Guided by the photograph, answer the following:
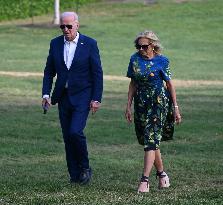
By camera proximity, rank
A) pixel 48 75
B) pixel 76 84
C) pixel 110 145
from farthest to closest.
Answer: pixel 110 145 → pixel 48 75 → pixel 76 84

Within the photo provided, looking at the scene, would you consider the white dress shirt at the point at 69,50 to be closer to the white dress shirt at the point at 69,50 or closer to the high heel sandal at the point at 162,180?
the white dress shirt at the point at 69,50

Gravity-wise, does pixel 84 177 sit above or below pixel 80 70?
below

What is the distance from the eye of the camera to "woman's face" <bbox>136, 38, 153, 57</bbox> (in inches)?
403

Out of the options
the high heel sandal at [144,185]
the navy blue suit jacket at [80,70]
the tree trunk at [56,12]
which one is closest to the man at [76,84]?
the navy blue suit jacket at [80,70]

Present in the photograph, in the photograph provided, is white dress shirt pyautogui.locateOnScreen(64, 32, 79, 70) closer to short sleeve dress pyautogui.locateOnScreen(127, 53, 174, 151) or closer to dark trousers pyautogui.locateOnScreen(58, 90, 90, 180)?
dark trousers pyautogui.locateOnScreen(58, 90, 90, 180)

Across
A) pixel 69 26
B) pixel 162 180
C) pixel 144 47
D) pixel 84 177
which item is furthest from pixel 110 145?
pixel 144 47

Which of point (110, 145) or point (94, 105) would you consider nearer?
point (94, 105)

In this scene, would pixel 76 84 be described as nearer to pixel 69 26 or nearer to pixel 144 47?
pixel 69 26

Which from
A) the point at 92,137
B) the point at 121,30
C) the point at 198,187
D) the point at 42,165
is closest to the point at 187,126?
the point at 92,137

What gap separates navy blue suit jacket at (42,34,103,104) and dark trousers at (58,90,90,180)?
9cm

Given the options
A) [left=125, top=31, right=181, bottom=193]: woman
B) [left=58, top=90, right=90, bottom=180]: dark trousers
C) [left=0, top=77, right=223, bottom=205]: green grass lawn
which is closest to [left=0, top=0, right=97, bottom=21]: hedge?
[left=0, top=77, right=223, bottom=205]: green grass lawn

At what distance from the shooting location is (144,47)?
33.7 ft

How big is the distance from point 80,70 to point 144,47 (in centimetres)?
104

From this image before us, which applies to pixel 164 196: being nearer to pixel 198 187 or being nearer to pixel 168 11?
pixel 198 187
